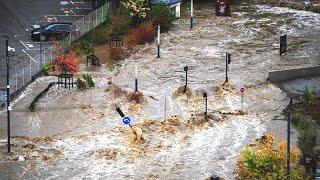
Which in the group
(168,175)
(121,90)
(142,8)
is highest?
(142,8)

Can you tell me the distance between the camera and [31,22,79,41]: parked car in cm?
4938

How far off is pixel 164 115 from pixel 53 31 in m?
16.4

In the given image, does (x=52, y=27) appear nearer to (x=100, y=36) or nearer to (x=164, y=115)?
(x=100, y=36)

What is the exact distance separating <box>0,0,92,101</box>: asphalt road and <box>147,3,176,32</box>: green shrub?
20.8 feet

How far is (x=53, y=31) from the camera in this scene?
49.9m

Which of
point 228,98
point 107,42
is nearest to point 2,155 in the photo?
point 228,98

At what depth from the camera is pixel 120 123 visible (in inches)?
1374

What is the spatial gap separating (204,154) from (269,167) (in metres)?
5.17

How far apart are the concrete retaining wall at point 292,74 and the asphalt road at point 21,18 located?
13.7 m

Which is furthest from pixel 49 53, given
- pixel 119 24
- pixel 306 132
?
pixel 306 132

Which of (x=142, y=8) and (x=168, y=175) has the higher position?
(x=142, y=8)

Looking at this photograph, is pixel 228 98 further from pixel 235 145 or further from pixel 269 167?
pixel 269 167

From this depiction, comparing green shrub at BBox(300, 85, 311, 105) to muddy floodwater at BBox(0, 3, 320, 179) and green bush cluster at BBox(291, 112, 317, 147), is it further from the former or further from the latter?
green bush cluster at BBox(291, 112, 317, 147)

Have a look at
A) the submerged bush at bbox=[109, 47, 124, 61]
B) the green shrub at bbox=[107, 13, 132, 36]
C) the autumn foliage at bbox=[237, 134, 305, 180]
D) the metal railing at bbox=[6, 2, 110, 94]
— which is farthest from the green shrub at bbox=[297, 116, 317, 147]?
the green shrub at bbox=[107, 13, 132, 36]
